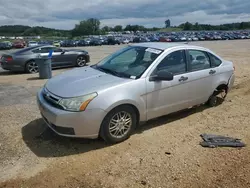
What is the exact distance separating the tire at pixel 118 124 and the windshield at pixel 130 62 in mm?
631

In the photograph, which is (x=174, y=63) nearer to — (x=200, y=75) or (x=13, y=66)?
(x=200, y=75)

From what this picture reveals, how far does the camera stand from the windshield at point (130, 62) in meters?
4.37

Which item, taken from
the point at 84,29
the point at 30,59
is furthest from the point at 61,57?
the point at 84,29

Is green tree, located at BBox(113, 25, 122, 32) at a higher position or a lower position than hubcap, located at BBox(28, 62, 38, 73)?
higher

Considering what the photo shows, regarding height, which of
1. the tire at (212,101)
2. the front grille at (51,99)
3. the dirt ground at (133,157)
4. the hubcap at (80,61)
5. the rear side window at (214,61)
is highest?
the rear side window at (214,61)

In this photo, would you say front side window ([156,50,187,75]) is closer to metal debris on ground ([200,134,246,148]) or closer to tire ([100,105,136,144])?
tire ([100,105,136,144])

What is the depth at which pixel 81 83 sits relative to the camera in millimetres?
4039

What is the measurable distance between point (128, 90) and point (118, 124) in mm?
563

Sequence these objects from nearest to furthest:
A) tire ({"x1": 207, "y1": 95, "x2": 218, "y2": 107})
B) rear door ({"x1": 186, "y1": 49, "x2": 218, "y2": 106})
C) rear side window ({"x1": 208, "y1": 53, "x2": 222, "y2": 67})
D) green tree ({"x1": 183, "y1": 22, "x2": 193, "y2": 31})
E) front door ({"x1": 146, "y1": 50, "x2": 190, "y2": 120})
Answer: front door ({"x1": 146, "y1": 50, "x2": 190, "y2": 120}), rear door ({"x1": 186, "y1": 49, "x2": 218, "y2": 106}), rear side window ({"x1": 208, "y1": 53, "x2": 222, "y2": 67}), tire ({"x1": 207, "y1": 95, "x2": 218, "y2": 107}), green tree ({"x1": 183, "y1": 22, "x2": 193, "y2": 31})

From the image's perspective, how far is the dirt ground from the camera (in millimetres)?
3137

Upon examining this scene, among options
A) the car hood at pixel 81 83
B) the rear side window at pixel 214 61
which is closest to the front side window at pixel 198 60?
the rear side window at pixel 214 61

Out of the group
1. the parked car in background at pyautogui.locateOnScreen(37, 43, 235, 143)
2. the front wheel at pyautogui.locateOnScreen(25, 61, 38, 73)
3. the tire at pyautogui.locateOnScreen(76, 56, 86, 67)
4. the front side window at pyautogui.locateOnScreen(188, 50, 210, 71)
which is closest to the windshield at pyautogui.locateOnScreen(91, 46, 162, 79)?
the parked car in background at pyautogui.locateOnScreen(37, 43, 235, 143)

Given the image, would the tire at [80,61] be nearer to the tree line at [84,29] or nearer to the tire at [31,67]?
the tire at [31,67]

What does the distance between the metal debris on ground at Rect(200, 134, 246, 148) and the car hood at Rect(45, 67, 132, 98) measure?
5.41 feet
